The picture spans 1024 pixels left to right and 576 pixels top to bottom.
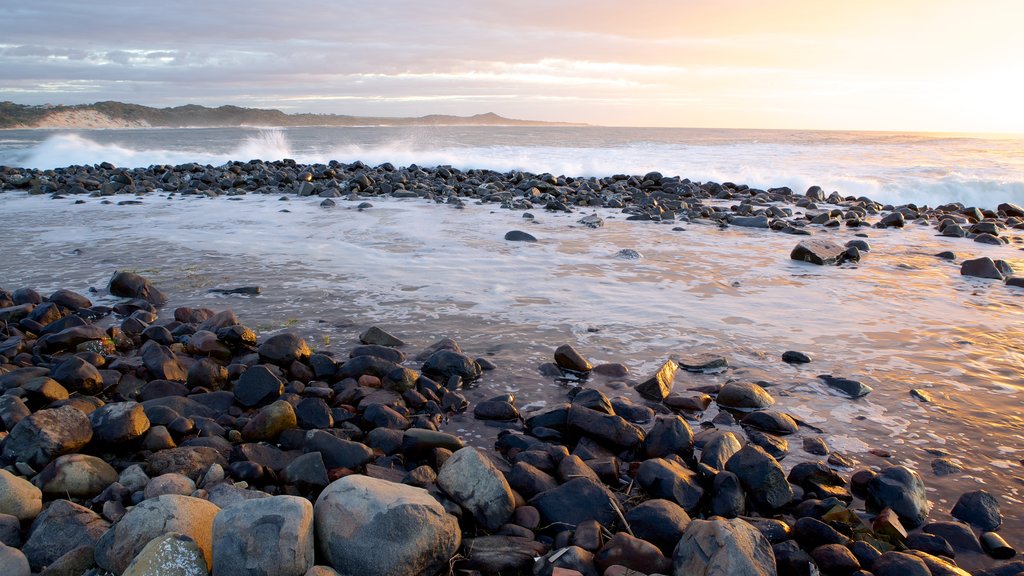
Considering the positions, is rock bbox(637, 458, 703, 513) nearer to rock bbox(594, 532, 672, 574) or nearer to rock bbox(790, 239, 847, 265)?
rock bbox(594, 532, 672, 574)

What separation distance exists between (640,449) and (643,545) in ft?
2.82

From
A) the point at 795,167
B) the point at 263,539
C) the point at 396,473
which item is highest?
the point at 795,167

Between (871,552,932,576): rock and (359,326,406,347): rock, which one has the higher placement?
(871,552,932,576): rock

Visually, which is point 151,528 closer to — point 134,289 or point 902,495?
point 902,495

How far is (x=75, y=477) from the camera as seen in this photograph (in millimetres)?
2488

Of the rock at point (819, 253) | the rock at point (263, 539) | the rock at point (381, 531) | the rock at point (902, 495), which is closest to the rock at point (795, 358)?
the rock at point (902, 495)

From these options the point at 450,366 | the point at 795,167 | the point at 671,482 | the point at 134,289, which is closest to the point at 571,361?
the point at 450,366

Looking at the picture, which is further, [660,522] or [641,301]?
[641,301]

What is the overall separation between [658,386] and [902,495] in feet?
4.23

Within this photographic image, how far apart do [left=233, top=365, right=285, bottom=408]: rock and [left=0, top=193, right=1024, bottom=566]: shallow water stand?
2.88 ft

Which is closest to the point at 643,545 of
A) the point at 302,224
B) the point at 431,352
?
the point at 431,352

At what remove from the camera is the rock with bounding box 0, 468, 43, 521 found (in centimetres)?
226

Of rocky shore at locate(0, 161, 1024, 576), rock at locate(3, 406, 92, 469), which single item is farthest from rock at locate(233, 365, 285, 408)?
rock at locate(3, 406, 92, 469)

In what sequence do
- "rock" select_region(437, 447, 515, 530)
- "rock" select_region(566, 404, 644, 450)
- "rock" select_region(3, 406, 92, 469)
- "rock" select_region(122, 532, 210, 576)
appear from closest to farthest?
1. "rock" select_region(122, 532, 210, 576)
2. "rock" select_region(437, 447, 515, 530)
3. "rock" select_region(3, 406, 92, 469)
4. "rock" select_region(566, 404, 644, 450)
